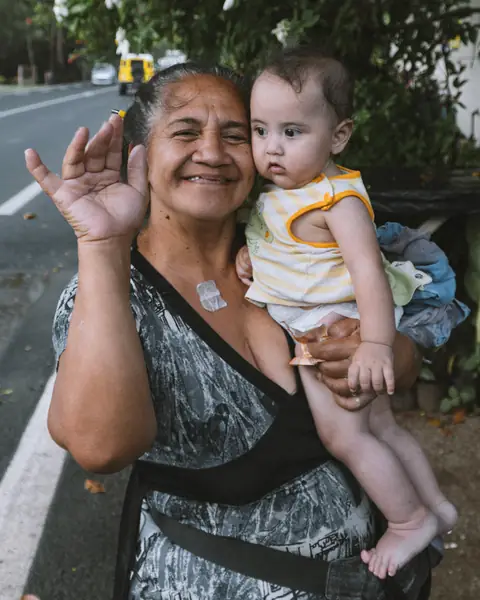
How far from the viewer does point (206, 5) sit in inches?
189

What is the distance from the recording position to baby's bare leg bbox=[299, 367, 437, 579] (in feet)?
6.31

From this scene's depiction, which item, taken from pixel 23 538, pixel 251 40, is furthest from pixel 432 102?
pixel 23 538

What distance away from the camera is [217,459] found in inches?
72.1

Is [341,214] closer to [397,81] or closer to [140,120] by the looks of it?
[140,120]

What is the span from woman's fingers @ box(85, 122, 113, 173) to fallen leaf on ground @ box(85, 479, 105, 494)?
3.05m

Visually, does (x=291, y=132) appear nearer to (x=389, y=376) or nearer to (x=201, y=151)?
(x=201, y=151)

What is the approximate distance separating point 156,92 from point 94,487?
2.85 m

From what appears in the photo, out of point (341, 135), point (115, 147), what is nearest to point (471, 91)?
point (341, 135)

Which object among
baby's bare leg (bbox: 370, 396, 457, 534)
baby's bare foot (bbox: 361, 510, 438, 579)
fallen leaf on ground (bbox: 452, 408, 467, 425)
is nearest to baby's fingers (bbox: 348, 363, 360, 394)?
baby's bare leg (bbox: 370, 396, 457, 534)

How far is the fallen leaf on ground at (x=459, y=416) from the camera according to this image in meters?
5.02

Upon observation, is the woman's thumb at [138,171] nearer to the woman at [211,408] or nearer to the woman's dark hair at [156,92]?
the woman at [211,408]

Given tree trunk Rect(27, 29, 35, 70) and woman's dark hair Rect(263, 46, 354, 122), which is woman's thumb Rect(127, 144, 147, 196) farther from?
tree trunk Rect(27, 29, 35, 70)

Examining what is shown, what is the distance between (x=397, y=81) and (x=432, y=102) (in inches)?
13.3

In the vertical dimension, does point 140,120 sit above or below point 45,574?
above
